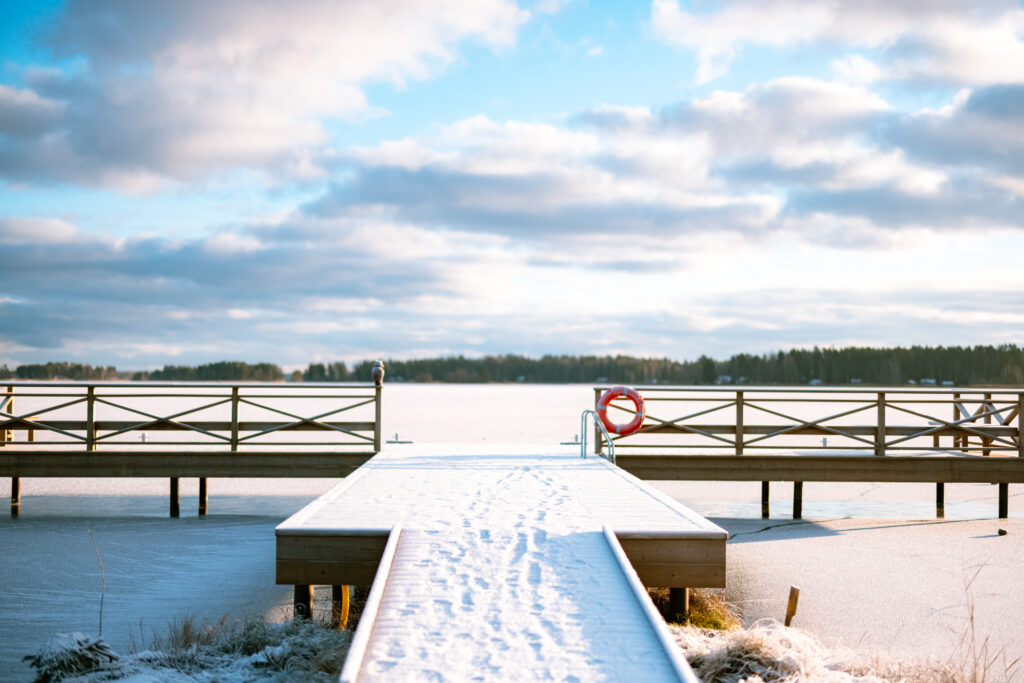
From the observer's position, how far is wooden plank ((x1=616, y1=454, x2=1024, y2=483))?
10.4m

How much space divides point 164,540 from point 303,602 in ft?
16.4

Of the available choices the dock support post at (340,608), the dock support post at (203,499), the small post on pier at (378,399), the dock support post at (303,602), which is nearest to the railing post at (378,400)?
the small post on pier at (378,399)

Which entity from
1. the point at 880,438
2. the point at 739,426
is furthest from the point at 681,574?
the point at 880,438

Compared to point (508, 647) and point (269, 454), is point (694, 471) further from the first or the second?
point (508, 647)

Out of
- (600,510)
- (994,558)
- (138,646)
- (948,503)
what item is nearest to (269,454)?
(138,646)

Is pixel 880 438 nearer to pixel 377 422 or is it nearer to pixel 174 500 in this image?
pixel 377 422

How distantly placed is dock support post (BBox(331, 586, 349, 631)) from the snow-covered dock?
2.05 ft

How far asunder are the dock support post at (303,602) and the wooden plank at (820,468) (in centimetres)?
538

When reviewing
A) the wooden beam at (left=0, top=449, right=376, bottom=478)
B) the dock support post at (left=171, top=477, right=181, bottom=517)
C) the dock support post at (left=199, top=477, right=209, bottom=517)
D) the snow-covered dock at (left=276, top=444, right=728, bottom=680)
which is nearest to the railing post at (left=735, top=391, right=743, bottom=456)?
the snow-covered dock at (left=276, top=444, right=728, bottom=680)

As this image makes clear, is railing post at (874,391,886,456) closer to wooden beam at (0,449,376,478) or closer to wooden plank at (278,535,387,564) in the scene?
wooden beam at (0,449,376,478)

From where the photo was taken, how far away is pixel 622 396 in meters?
10.3

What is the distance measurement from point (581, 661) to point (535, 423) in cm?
2242

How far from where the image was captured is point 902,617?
6.73 metres

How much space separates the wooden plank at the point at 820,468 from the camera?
10414 millimetres
